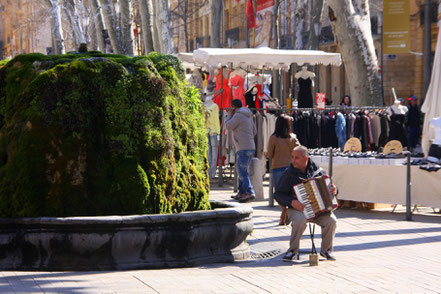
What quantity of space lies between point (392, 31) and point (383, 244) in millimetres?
19648

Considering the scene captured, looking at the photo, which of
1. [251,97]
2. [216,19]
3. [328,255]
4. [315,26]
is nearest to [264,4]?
[315,26]

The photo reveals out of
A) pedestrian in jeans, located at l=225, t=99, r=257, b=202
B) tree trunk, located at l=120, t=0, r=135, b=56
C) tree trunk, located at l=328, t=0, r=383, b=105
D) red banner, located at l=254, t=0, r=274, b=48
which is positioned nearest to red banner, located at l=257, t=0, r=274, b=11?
red banner, located at l=254, t=0, r=274, b=48

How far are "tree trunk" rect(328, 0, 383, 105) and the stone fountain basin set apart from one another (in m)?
14.5

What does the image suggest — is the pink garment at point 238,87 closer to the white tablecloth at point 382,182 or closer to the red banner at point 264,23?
the white tablecloth at point 382,182

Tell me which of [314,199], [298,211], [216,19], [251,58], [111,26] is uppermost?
[216,19]

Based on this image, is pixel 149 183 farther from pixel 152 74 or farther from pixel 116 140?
pixel 152 74

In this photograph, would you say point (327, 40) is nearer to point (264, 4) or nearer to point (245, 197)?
point (264, 4)

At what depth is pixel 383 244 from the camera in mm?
10953

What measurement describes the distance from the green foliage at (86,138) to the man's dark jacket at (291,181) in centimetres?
107

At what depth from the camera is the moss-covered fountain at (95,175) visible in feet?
28.6

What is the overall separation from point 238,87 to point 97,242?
1330 cm

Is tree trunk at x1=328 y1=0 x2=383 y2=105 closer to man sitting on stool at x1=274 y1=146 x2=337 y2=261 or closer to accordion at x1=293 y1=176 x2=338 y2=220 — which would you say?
man sitting on stool at x1=274 y1=146 x2=337 y2=261

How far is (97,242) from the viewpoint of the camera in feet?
28.4

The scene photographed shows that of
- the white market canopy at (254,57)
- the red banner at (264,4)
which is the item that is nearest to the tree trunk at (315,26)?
the red banner at (264,4)
